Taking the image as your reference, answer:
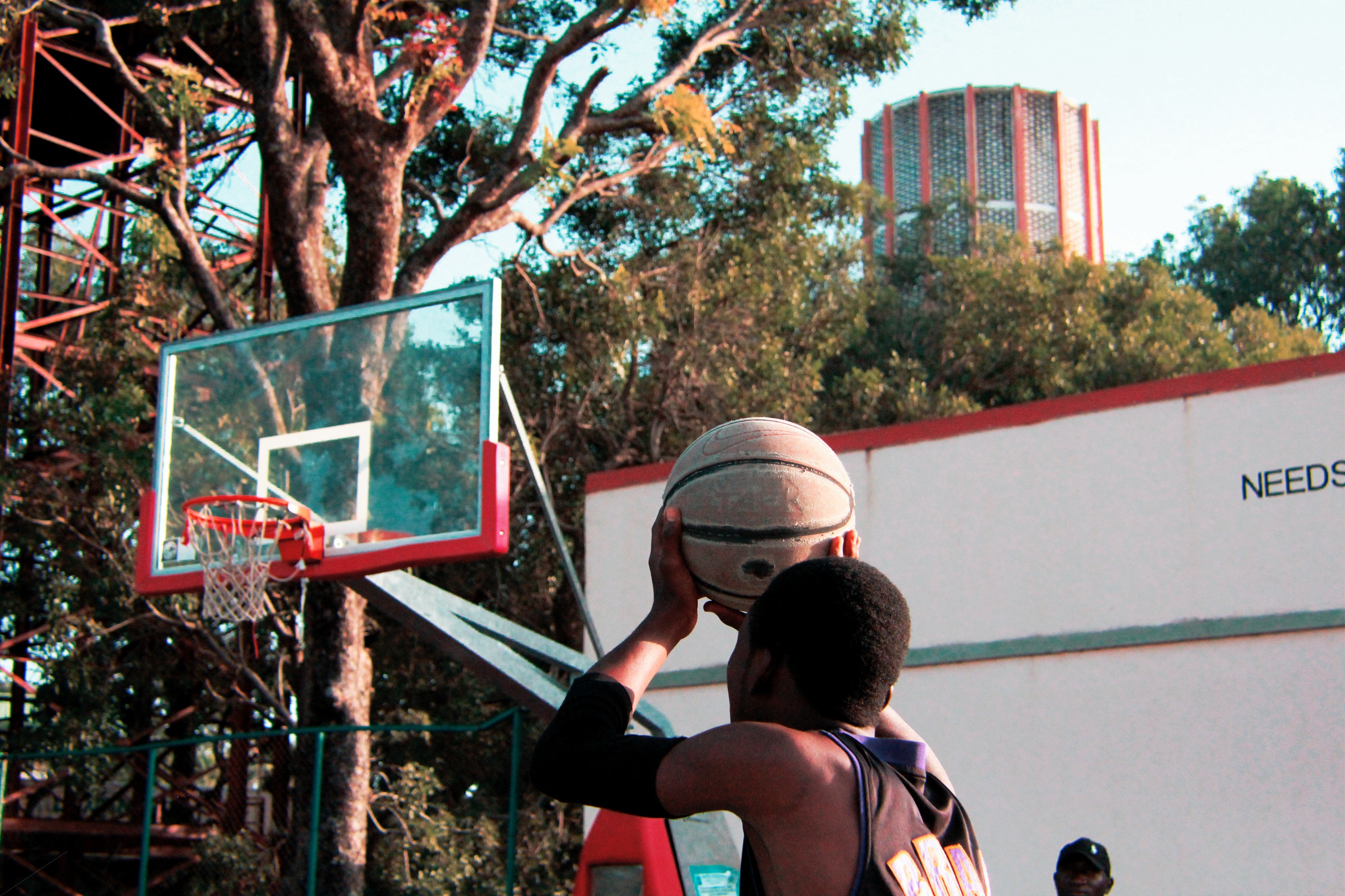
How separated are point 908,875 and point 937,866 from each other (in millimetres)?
89

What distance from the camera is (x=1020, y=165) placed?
40.3 m

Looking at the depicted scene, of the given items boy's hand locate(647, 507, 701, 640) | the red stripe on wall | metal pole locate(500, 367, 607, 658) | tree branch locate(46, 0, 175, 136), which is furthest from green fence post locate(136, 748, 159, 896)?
boy's hand locate(647, 507, 701, 640)

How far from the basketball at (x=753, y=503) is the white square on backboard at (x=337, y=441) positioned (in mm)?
5393

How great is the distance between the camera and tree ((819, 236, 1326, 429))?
60.7ft

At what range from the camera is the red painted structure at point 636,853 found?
672cm

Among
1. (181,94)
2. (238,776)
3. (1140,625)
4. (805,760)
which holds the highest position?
(181,94)

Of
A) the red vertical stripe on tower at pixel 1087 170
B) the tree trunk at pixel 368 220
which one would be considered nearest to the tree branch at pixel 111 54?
the tree trunk at pixel 368 220

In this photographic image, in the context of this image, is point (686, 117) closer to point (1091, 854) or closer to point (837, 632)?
point (1091, 854)

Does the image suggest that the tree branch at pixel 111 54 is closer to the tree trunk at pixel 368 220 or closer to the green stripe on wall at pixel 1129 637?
the tree trunk at pixel 368 220

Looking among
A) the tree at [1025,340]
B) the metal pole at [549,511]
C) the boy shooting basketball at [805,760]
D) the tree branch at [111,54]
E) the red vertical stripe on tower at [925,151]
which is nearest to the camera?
the boy shooting basketball at [805,760]

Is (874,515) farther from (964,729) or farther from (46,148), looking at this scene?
(46,148)

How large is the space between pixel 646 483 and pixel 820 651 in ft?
26.4

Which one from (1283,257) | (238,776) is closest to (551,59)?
(238,776)

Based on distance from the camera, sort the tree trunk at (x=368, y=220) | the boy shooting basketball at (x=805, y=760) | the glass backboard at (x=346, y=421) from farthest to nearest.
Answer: the tree trunk at (x=368, y=220)
the glass backboard at (x=346, y=421)
the boy shooting basketball at (x=805, y=760)
